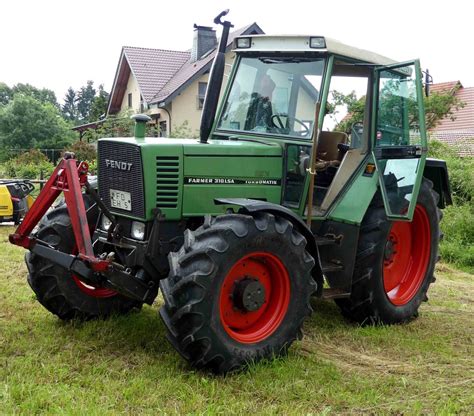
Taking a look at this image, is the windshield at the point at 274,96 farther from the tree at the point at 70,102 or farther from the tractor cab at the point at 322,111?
the tree at the point at 70,102

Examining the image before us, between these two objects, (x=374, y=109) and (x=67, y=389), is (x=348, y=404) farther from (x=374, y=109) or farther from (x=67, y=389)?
(x=374, y=109)

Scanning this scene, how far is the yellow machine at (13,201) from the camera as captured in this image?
10.9m

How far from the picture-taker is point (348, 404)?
12.4ft

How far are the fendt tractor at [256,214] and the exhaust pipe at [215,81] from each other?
1 cm

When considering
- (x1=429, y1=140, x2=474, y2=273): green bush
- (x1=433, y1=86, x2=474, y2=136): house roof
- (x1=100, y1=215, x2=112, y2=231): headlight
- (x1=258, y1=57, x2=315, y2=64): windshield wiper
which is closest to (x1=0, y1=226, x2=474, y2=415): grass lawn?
(x1=100, y1=215, x2=112, y2=231): headlight

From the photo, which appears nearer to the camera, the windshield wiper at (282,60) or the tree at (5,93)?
the windshield wiper at (282,60)

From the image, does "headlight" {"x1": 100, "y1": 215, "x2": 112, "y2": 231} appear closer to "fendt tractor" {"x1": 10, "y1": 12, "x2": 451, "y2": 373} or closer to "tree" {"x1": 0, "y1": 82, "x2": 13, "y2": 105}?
"fendt tractor" {"x1": 10, "y1": 12, "x2": 451, "y2": 373}

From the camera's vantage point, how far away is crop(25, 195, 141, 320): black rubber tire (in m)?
4.98

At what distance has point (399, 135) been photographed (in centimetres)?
557

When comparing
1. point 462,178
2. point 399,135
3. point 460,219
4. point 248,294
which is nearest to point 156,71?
point 462,178

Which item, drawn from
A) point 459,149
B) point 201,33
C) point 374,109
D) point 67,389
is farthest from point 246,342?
point 201,33

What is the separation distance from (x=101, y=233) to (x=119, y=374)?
4.31ft

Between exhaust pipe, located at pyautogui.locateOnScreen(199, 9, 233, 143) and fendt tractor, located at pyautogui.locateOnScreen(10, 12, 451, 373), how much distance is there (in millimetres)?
11

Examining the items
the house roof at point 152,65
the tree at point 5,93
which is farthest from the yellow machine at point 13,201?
the tree at point 5,93
